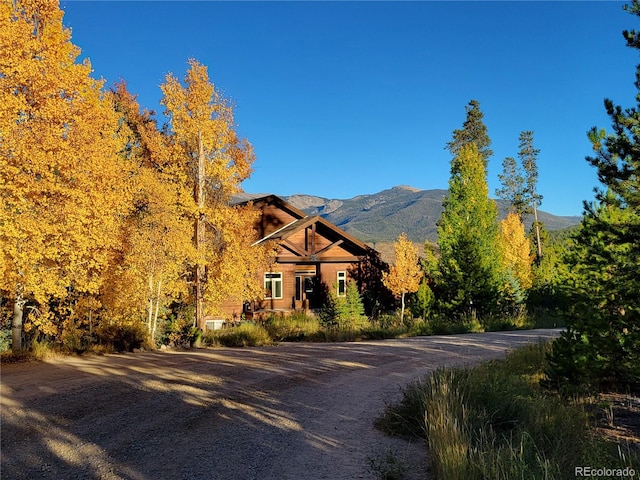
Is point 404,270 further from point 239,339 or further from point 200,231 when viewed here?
point 200,231

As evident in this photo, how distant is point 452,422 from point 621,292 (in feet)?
19.2

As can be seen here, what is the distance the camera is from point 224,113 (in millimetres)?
17484

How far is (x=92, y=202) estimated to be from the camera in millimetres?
11969

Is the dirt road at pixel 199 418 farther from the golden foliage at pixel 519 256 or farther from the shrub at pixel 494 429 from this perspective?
the golden foliage at pixel 519 256

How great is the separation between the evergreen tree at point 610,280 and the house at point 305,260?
71.1 ft

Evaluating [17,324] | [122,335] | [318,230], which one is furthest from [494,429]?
[318,230]

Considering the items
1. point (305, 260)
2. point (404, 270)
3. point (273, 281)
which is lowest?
point (273, 281)

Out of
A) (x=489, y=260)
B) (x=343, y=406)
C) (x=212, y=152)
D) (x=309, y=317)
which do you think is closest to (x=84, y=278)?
(x=212, y=152)

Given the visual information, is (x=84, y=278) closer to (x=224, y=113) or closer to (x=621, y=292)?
(x=224, y=113)

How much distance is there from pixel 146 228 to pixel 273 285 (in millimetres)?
16850

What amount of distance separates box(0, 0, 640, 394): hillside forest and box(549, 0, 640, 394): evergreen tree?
0.09 ft

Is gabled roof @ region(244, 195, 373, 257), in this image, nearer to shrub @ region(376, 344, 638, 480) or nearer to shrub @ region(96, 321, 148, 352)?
shrub @ region(96, 321, 148, 352)

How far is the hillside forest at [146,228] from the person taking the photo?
8953mm

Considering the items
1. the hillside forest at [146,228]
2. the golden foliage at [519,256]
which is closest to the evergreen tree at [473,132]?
the golden foliage at [519,256]
